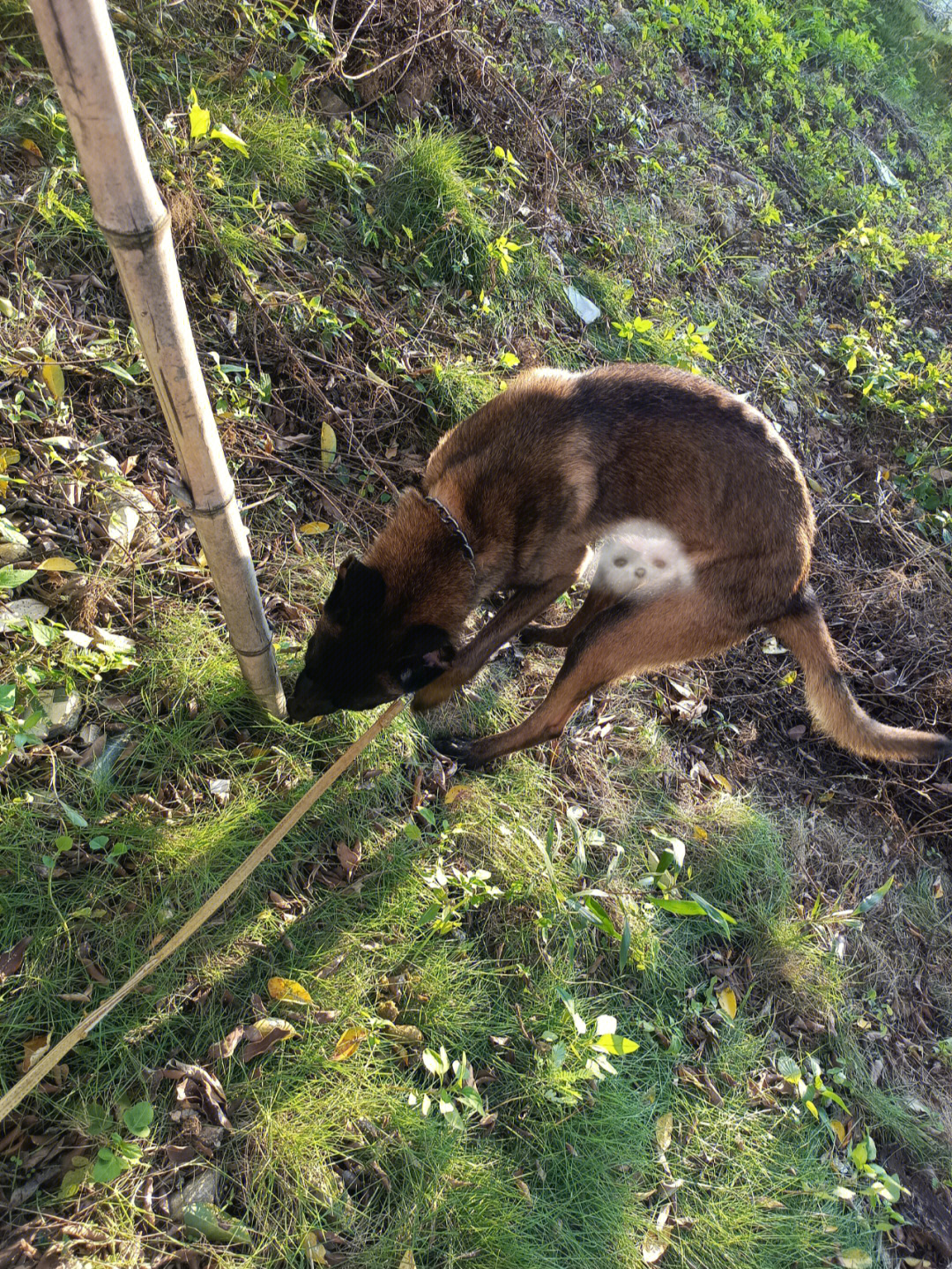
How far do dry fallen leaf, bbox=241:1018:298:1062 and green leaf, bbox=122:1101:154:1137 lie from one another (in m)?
0.31

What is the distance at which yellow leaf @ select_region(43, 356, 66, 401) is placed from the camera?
280cm

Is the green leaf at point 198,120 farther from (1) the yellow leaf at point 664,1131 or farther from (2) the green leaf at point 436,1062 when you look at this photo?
(1) the yellow leaf at point 664,1131

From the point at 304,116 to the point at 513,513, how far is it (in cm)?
255

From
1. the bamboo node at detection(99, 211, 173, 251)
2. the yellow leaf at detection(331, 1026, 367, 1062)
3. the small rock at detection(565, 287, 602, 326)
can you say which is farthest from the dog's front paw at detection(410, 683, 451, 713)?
the small rock at detection(565, 287, 602, 326)

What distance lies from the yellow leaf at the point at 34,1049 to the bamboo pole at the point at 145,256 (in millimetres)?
1283

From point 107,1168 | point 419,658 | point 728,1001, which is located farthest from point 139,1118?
point 728,1001

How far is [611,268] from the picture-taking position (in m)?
5.24

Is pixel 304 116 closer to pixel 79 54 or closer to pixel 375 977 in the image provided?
pixel 79 54

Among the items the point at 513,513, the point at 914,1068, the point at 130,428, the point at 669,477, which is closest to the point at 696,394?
→ the point at 669,477

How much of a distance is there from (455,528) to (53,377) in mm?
1647

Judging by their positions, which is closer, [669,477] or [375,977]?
[375,977]

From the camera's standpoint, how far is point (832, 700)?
336 cm

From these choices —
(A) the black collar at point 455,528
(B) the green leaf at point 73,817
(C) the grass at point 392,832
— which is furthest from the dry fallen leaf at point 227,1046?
(A) the black collar at point 455,528

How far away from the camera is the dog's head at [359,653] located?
2.69 m
